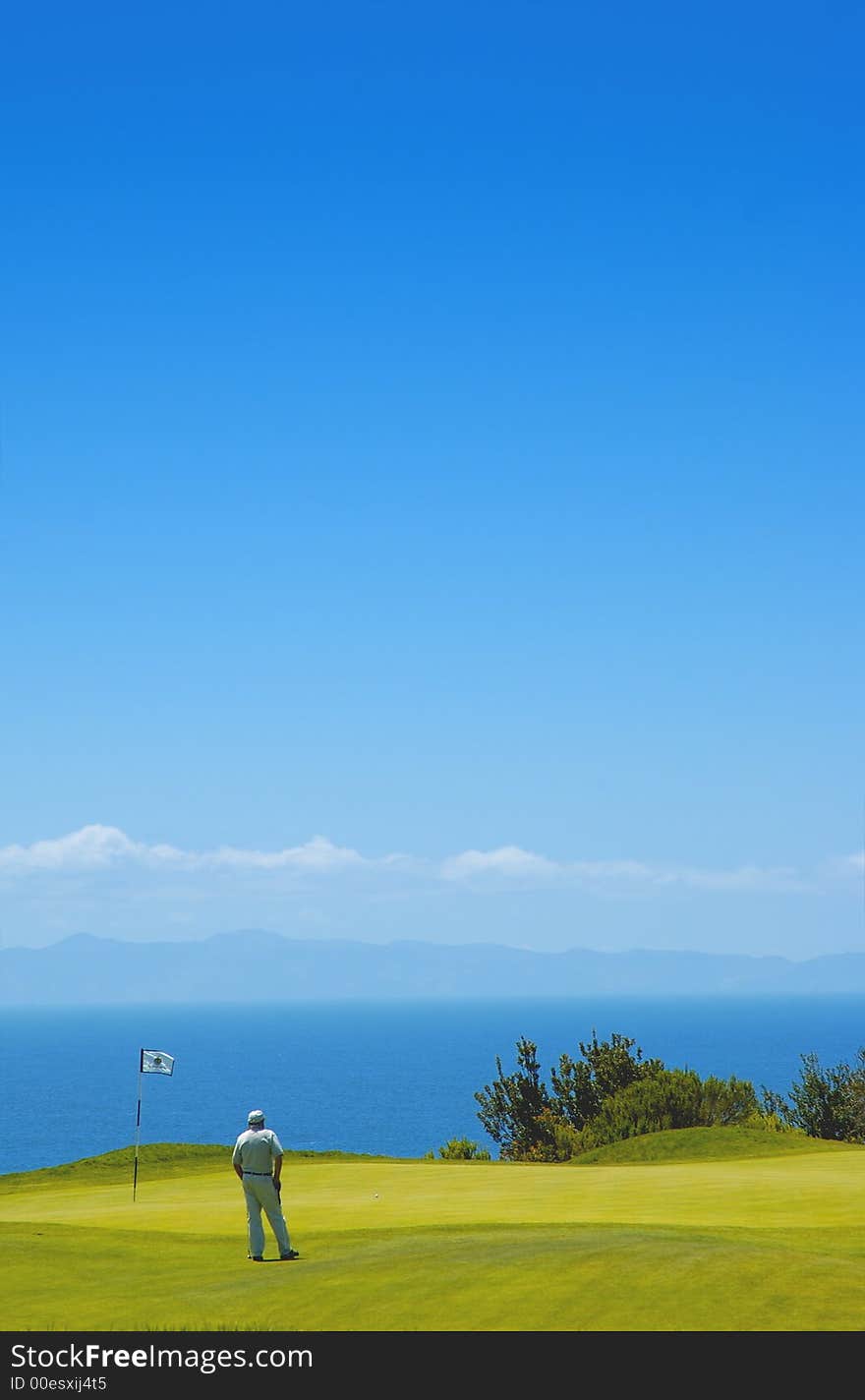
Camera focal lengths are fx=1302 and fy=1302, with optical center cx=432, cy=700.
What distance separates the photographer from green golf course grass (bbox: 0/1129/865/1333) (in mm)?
11812

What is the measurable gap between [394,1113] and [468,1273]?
194954 millimetres

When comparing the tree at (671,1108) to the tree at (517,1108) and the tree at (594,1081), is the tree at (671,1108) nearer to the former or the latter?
the tree at (594,1081)

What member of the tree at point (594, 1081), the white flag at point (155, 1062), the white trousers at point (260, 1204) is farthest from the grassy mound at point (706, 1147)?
the tree at point (594, 1081)

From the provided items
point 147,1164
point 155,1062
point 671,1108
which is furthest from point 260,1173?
point 671,1108

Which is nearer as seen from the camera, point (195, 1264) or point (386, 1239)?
point (195, 1264)

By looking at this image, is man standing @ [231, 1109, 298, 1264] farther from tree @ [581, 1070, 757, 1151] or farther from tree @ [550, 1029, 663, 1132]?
tree @ [550, 1029, 663, 1132]

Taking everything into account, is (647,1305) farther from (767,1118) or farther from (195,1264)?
(767,1118)

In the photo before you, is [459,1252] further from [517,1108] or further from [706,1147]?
[517,1108]

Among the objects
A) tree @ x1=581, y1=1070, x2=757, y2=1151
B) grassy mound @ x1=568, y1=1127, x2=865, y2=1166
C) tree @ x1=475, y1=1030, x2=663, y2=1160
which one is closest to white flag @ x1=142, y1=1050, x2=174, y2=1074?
grassy mound @ x1=568, y1=1127, x2=865, y2=1166

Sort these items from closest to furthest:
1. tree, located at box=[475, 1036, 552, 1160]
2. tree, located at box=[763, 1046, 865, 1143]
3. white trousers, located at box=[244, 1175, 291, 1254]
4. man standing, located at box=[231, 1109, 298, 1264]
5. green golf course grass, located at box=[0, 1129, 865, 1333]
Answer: green golf course grass, located at box=[0, 1129, 865, 1333] < white trousers, located at box=[244, 1175, 291, 1254] < man standing, located at box=[231, 1109, 298, 1264] < tree, located at box=[475, 1036, 552, 1160] < tree, located at box=[763, 1046, 865, 1143]

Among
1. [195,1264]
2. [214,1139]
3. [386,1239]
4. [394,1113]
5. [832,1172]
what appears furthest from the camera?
[394,1113]
